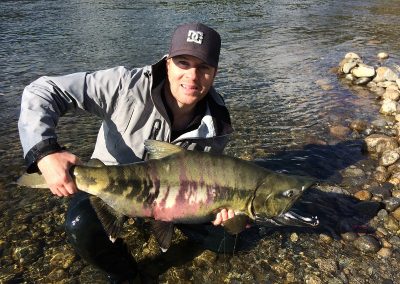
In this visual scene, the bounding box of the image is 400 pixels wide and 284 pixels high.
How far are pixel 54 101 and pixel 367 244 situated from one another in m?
4.15

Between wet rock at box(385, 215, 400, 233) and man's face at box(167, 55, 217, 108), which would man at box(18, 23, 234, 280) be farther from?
wet rock at box(385, 215, 400, 233)

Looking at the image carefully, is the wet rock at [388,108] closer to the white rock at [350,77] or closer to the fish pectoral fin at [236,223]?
the white rock at [350,77]

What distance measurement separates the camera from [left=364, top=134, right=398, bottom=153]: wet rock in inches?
299

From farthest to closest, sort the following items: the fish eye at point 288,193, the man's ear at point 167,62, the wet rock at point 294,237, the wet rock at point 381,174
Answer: the wet rock at point 381,174 → the wet rock at point 294,237 → the man's ear at point 167,62 → the fish eye at point 288,193

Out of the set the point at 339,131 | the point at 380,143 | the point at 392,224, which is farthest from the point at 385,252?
the point at 339,131

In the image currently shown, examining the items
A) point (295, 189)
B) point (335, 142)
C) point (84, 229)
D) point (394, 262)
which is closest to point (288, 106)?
point (335, 142)

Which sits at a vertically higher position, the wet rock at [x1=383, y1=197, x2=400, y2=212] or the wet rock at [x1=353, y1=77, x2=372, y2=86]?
the wet rock at [x1=383, y1=197, x2=400, y2=212]

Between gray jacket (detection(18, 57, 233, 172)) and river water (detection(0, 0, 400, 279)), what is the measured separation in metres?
2.01

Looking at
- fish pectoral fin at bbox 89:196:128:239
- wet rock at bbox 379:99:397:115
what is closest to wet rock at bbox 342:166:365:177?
wet rock at bbox 379:99:397:115

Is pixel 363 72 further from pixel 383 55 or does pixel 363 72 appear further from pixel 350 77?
pixel 383 55

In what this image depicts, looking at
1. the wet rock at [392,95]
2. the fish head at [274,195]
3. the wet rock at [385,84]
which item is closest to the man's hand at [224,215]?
the fish head at [274,195]

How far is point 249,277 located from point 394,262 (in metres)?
1.81

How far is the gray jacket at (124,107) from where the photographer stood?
3764 mm

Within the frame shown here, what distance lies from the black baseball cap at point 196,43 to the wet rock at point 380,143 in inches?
193
